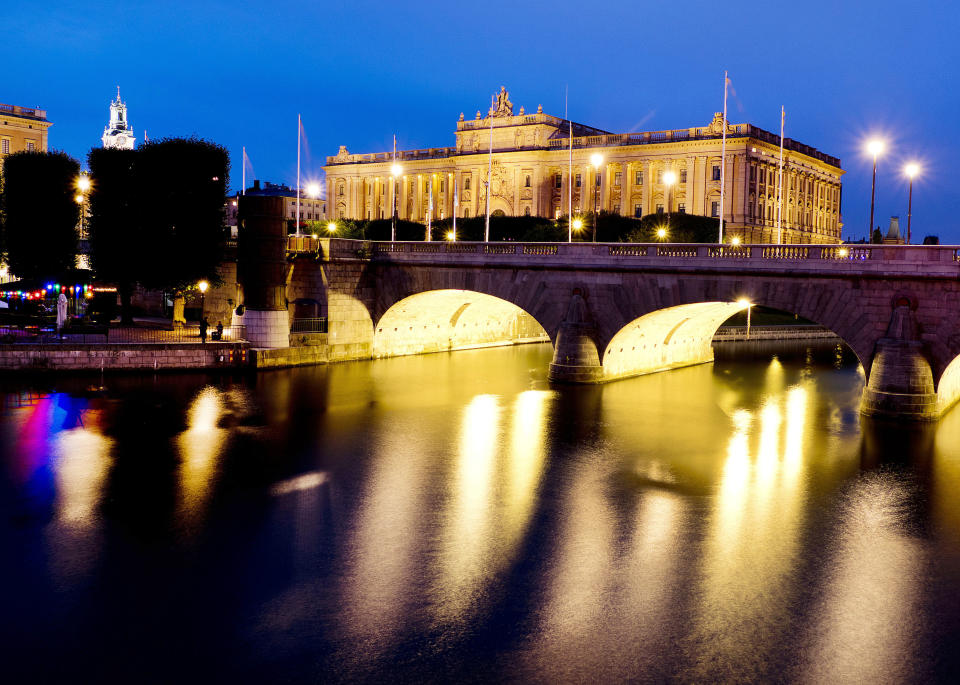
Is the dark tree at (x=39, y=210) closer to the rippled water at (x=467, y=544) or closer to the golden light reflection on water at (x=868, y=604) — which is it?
the rippled water at (x=467, y=544)

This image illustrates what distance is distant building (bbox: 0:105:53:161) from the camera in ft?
370

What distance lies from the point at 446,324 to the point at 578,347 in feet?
58.1

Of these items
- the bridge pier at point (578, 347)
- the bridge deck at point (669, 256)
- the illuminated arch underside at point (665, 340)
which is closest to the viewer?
the bridge deck at point (669, 256)

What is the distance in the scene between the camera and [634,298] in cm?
4362

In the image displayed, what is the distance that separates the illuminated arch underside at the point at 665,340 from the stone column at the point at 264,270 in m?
18.6

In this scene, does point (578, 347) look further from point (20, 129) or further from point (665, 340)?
point (20, 129)

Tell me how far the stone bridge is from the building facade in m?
50.3

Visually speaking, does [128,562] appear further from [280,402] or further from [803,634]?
[280,402]

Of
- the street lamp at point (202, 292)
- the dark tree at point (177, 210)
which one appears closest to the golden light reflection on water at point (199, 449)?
the street lamp at point (202, 292)

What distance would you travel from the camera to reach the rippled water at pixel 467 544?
51.4 feet

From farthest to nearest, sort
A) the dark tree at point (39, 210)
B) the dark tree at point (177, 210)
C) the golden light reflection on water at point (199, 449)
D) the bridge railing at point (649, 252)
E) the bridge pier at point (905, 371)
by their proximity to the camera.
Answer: the dark tree at point (39, 210) → the dark tree at point (177, 210) → the bridge railing at point (649, 252) → the bridge pier at point (905, 371) → the golden light reflection on water at point (199, 449)

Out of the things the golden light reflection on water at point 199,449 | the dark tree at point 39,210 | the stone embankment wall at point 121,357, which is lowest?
the golden light reflection on water at point 199,449

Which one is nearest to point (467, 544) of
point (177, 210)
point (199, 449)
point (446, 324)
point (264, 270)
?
point (199, 449)

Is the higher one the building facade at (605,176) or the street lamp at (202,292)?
the building facade at (605,176)
